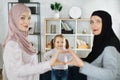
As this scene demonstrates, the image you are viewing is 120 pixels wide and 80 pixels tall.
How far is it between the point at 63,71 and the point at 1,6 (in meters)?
4.60

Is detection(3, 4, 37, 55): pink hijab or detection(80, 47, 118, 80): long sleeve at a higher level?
detection(3, 4, 37, 55): pink hijab

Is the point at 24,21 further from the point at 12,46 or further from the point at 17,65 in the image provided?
the point at 17,65

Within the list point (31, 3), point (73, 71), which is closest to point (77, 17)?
point (31, 3)

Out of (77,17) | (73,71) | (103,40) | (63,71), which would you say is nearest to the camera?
(103,40)

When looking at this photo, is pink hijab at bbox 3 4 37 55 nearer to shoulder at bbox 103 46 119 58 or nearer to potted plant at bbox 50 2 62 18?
shoulder at bbox 103 46 119 58

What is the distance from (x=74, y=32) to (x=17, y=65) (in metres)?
4.51

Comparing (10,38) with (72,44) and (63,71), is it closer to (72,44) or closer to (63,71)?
(63,71)

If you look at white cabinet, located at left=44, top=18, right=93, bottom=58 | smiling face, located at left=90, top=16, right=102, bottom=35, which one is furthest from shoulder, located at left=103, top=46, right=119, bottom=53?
white cabinet, located at left=44, top=18, right=93, bottom=58

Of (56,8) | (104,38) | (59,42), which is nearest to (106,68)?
(104,38)

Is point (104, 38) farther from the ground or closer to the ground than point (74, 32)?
farther from the ground

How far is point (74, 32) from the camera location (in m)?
6.25

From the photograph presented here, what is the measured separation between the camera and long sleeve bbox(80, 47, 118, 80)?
1726 millimetres

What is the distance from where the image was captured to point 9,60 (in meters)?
1.80

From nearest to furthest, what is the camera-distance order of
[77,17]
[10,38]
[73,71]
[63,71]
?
[10,38], [63,71], [73,71], [77,17]
